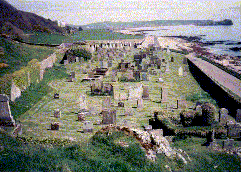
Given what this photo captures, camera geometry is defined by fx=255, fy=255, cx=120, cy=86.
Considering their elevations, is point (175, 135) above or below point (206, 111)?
below

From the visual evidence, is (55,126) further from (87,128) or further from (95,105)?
(95,105)

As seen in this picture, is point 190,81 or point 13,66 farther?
point 190,81

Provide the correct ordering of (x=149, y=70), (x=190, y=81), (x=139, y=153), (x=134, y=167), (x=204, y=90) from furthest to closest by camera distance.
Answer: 1. (x=149, y=70)
2. (x=190, y=81)
3. (x=204, y=90)
4. (x=139, y=153)
5. (x=134, y=167)

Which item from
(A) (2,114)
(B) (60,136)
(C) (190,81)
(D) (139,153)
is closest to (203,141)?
(D) (139,153)

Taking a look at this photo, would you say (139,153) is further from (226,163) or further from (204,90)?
(204,90)

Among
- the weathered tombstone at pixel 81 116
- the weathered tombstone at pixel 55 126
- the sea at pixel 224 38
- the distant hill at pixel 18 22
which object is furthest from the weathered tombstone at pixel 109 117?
the sea at pixel 224 38

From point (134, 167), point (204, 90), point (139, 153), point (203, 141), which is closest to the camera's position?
point (134, 167)
